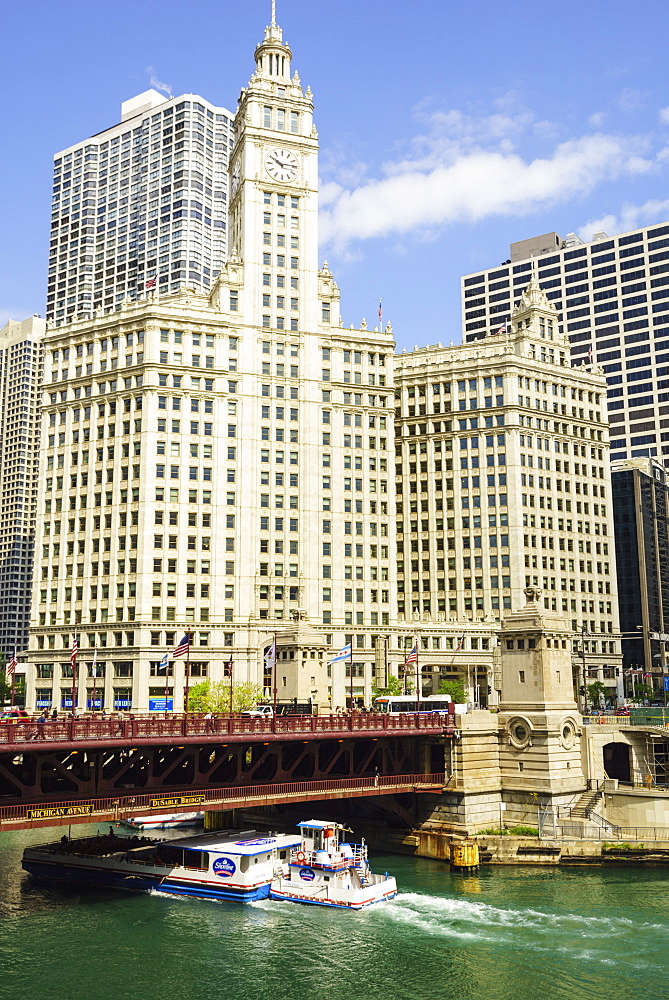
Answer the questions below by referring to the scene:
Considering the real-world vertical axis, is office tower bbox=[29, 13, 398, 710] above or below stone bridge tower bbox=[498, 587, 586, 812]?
above

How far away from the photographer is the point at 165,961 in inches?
1994

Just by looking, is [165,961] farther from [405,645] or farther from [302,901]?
[405,645]

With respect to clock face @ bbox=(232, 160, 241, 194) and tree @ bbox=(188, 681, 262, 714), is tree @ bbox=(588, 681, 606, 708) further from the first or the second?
clock face @ bbox=(232, 160, 241, 194)

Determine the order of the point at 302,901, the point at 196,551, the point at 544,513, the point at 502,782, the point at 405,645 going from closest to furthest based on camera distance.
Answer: the point at 302,901 → the point at 502,782 → the point at 196,551 → the point at 405,645 → the point at 544,513

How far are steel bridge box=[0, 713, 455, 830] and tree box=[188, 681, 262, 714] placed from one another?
27.8m

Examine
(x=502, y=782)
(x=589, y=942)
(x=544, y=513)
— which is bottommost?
(x=589, y=942)

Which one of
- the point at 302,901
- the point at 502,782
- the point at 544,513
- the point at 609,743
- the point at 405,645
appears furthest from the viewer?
the point at 544,513

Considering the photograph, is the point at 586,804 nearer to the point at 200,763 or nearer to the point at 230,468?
the point at 200,763

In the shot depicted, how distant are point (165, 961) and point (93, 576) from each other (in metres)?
86.8

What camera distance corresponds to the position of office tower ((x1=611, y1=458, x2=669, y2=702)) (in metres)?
181

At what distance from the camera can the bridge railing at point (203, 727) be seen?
2124 inches

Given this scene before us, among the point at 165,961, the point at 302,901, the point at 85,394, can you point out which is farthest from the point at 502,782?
the point at 85,394

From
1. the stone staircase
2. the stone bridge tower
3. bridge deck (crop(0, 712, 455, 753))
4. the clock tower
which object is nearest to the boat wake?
bridge deck (crop(0, 712, 455, 753))

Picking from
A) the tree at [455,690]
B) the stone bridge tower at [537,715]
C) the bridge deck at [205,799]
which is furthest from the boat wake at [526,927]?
the tree at [455,690]
